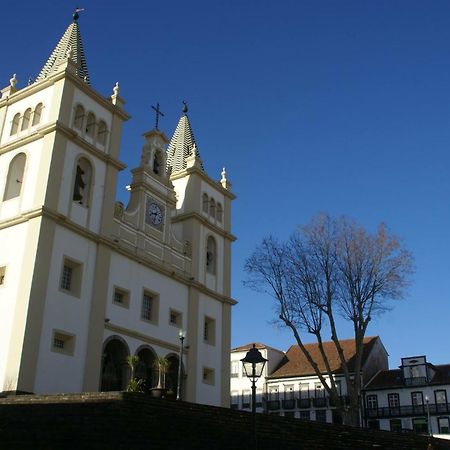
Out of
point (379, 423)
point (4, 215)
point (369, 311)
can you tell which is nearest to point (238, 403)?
point (379, 423)

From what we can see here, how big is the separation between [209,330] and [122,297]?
27.5ft

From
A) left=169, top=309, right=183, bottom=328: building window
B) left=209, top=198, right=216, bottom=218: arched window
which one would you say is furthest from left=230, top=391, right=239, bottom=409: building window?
left=169, top=309, right=183, bottom=328: building window

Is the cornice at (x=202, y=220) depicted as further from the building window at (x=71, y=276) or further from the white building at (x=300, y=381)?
the white building at (x=300, y=381)

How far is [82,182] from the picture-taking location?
107ft

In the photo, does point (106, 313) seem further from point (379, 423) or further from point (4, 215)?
point (379, 423)

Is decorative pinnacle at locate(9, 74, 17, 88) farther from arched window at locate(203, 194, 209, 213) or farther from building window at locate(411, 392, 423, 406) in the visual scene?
building window at locate(411, 392, 423, 406)

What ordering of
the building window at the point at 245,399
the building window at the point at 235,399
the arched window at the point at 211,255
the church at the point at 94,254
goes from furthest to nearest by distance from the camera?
the building window at the point at 235,399
the building window at the point at 245,399
the arched window at the point at 211,255
the church at the point at 94,254

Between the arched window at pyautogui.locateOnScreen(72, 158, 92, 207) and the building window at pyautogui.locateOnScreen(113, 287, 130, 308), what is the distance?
4.88 m

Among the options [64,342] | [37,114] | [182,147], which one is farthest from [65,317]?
[182,147]

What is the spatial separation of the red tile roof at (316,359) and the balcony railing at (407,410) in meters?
4.47

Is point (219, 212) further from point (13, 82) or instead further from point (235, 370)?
point (235, 370)

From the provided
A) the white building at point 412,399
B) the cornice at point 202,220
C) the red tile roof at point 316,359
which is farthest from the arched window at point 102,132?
the white building at point 412,399

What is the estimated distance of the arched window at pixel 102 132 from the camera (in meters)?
34.3

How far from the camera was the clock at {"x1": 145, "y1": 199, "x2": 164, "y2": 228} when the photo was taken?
120 feet
